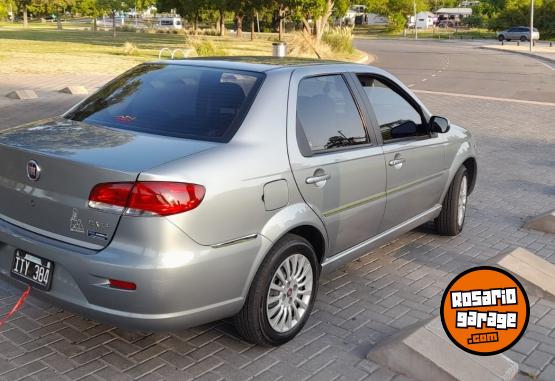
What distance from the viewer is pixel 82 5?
82.9m

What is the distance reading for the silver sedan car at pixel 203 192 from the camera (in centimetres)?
323

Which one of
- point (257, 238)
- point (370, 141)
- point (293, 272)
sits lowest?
point (293, 272)

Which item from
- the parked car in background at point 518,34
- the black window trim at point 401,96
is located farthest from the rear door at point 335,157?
the parked car in background at point 518,34

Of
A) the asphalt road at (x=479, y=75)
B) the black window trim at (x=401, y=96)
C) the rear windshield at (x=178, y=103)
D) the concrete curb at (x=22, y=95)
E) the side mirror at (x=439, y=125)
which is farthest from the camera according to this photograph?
the asphalt road at (x=479, y=75)

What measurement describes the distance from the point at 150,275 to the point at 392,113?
2.62 m

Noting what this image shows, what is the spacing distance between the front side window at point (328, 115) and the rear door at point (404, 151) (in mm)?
253

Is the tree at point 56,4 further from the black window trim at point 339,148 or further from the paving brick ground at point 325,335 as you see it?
the black window trim at point 339,148

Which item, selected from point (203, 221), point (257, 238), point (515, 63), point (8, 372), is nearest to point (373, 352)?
point (257, 238)

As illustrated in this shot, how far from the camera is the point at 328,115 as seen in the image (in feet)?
14.2

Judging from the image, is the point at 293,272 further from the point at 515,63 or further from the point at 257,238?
the point at 515,63

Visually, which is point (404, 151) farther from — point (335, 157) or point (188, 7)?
point (188, 7)

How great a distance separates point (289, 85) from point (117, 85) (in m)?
1.31

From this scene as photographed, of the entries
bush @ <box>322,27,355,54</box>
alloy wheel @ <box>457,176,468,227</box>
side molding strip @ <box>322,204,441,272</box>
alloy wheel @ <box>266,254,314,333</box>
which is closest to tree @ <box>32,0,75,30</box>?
bush @ <box>322,27,355,54</box>

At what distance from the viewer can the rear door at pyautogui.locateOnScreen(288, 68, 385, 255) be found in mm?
3968
